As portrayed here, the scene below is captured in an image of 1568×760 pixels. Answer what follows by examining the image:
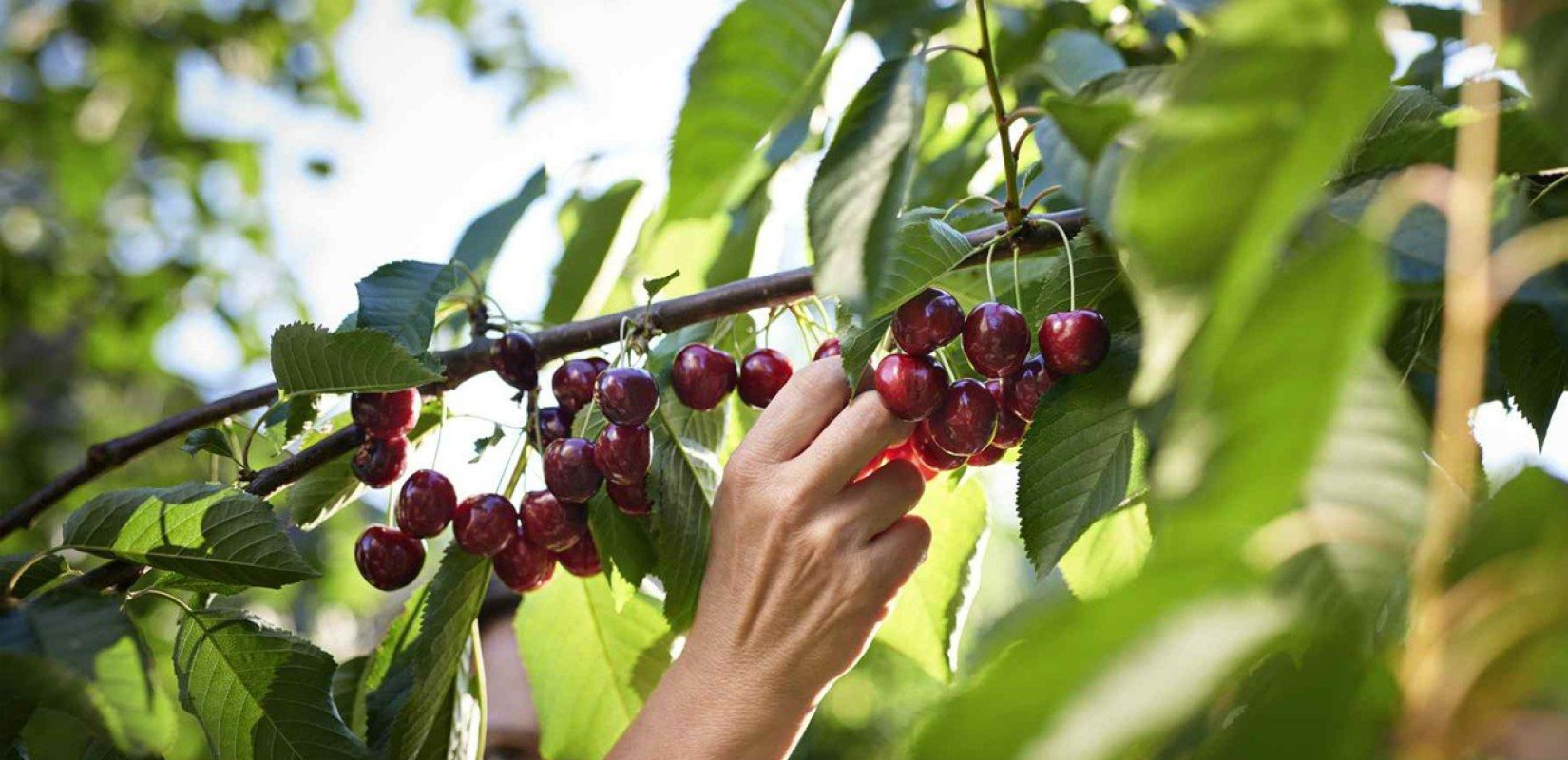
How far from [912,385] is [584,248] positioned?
76cm

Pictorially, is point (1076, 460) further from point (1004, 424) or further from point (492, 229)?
point (492, 229)

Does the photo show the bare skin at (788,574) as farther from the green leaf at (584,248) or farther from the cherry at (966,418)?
the green leaf at (584,248)

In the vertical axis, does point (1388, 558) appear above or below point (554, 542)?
above

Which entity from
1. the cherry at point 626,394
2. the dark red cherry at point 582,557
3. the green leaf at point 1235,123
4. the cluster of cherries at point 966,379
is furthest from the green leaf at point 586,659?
the green leaf at point 1235,123

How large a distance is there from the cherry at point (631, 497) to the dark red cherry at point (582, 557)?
94 millimetres

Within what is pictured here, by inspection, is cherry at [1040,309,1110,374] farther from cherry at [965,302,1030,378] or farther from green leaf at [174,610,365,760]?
green leaf at [174,610,365,760]

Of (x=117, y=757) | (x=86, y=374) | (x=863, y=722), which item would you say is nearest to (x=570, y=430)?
(x=117, y=757)

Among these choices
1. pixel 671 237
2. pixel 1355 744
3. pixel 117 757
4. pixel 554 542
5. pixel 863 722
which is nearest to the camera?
pixel 1355 744

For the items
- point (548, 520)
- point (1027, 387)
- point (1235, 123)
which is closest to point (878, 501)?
point (1027, 387)

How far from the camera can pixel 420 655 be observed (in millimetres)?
1024

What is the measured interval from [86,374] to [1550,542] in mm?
5784

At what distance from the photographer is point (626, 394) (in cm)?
98

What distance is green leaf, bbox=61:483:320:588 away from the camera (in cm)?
90

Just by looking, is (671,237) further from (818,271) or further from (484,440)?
(818,271)
